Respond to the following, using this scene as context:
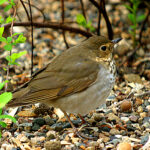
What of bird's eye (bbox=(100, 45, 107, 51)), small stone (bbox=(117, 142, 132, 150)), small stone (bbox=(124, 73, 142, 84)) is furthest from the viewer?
small stone (bbox=(124, 73, 142, 84))

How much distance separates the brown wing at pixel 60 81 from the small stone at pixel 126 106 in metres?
0.68

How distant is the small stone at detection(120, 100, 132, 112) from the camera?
458cm

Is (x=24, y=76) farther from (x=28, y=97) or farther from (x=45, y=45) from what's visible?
(x=28, y=97)

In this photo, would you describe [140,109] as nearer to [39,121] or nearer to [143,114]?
[143,114]

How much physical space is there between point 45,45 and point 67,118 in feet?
8.54

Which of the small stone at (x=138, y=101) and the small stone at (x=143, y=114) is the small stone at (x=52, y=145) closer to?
the small stone at (x=143, y=114)

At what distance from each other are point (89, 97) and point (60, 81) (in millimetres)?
382

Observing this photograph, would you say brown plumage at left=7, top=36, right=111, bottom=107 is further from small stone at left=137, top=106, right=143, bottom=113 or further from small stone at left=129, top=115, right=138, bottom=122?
small stone at left=137, top=106, right=143, bottom=113

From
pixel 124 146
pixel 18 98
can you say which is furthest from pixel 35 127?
pixel 124 146

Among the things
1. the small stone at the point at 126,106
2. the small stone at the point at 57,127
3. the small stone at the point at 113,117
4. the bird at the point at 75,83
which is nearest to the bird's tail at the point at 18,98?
the bird at the point at 75,83

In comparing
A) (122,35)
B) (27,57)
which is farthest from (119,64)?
(27,57)

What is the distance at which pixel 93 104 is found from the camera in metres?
4.09

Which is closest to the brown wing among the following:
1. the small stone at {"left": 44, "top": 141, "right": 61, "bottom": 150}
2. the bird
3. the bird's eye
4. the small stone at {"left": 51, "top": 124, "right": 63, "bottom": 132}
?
the bird

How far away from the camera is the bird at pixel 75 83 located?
13.4ft
